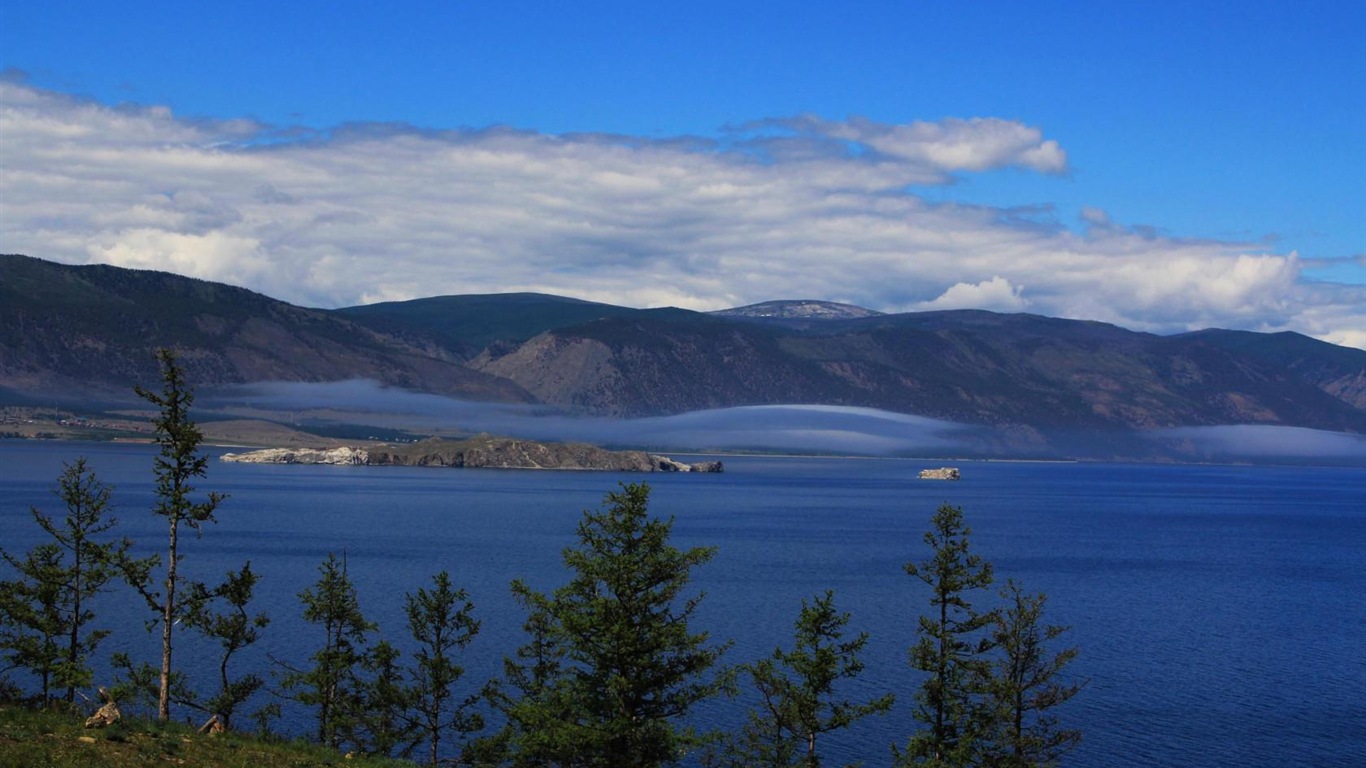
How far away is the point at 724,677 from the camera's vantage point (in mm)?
41594

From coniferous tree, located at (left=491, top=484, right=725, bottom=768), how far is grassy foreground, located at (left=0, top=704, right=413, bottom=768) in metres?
5.58

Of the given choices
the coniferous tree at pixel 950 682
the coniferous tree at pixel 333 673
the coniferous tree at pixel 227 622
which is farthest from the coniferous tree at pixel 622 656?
the coniferous tree at pixel 333 673

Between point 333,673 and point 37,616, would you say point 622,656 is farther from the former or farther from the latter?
point 37,616

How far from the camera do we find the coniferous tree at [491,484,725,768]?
130ft

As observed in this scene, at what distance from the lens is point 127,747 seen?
1261 inches

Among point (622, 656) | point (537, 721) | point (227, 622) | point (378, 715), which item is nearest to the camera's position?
point (622, 656)

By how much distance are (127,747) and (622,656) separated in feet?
45.6

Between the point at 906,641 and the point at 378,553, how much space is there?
205 ft

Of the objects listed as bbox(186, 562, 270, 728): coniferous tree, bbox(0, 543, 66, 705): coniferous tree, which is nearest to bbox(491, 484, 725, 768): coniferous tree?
bbox(186, 562, 270, 728): coniferous tree

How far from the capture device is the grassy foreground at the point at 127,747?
1185 inches

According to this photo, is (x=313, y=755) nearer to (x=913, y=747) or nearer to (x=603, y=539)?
(x=603, y=539)

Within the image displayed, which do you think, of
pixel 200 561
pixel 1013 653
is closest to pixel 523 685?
pixel 1013 653

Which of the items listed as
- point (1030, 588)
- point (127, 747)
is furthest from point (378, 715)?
point (1030, 588)

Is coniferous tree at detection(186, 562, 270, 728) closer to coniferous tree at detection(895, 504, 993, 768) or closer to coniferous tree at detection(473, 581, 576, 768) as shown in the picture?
coniferous tree at detection(473, 581, 576, 768)
